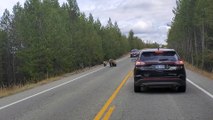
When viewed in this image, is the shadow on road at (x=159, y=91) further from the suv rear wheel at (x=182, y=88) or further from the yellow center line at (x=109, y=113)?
the yellow center line at (x=109, y=113)

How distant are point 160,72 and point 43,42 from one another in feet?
113

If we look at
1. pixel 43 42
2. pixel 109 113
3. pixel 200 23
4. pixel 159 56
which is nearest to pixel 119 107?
pixel 109 113

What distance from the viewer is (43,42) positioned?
1907 inches

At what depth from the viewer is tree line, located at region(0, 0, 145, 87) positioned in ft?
160

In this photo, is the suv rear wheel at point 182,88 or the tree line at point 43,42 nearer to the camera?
the suv rear wheel at point 182,88

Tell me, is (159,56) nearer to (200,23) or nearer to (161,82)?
(161,82)

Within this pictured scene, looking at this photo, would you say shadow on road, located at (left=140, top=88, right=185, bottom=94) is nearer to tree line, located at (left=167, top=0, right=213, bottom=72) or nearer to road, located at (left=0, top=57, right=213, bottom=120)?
road, located at (left=0, top=57, right=213, bottom=120)

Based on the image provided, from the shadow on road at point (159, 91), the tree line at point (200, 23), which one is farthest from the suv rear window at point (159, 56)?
the tree line at point (200, 23)

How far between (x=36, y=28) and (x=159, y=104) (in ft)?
128

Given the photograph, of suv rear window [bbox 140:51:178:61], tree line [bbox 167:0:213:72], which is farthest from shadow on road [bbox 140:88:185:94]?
tree line [bbox 167:0:213:72]

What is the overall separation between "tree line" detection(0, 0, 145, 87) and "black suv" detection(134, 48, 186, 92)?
21737 mm

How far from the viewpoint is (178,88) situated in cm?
1590

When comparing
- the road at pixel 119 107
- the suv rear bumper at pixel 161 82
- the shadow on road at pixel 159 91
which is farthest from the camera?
the shadow on road at pixel 159 91

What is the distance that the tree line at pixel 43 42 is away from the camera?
4866 cm
